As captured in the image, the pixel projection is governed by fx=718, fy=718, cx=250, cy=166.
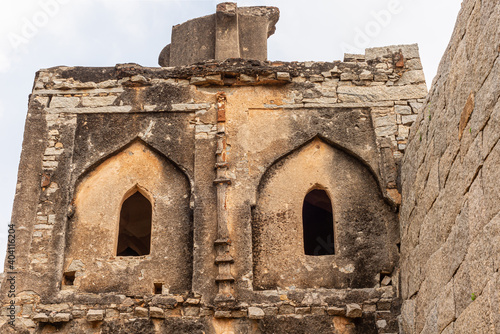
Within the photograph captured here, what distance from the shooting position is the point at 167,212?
838 cm

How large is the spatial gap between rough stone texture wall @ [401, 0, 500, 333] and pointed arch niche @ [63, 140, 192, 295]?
2643 millimetres

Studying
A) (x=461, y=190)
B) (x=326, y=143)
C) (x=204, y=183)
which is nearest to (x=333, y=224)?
(x=326, y=143)

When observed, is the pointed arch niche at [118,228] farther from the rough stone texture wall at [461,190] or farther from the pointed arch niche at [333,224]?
the rough stone texture wall at [461,190]

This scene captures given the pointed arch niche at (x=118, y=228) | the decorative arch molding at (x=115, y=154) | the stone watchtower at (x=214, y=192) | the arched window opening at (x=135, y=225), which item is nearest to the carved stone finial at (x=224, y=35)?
the stone watchtower at (x=214, y=192)

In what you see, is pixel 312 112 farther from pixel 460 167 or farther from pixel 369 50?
pixel 460 167

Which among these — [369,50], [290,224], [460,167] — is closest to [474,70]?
[460,167]

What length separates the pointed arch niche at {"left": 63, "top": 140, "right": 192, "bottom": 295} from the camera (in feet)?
26.2

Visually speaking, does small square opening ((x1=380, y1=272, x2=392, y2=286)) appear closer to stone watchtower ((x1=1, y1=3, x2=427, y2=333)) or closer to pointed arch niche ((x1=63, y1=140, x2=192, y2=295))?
stone watchtower ((x1=1, y1=3, x2=427, y2=333))

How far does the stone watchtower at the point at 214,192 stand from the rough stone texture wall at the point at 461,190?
1.07m

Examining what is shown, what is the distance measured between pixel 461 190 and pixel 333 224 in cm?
318

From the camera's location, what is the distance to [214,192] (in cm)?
835

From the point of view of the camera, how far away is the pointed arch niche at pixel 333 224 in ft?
26.0

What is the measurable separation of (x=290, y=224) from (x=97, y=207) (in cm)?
228

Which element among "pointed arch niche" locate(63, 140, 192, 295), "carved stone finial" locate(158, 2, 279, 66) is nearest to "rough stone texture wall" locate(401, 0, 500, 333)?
"pointed arch niche" locate(63, 140, 192, 295)
